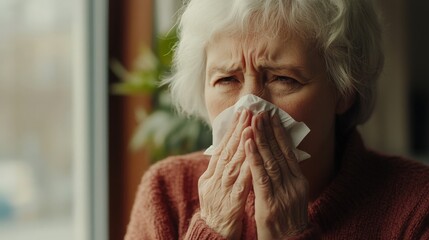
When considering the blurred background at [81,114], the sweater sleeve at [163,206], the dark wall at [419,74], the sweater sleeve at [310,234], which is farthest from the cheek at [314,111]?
the dark wall at [419,74]

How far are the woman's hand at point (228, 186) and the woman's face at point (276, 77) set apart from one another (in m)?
0.10

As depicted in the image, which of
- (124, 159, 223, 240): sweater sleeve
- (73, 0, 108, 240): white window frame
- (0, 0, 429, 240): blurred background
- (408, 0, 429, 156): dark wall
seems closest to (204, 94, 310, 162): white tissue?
(124, 159, 223, 240): sweater sleeve

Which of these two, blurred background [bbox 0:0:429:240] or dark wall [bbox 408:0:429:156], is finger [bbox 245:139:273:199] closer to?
blurred background [bbox 0:0:429:240]

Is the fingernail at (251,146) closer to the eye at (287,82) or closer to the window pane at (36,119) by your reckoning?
the eye at (287,82)

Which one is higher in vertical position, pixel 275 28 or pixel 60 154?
pixel 275 28

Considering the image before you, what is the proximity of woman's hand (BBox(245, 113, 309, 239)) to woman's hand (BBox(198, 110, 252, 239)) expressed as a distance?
3 cm

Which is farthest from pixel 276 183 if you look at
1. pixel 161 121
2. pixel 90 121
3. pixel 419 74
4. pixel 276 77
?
pixel 419 74

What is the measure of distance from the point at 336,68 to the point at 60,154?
1.41m

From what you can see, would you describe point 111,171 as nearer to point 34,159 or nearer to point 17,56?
point 34,159

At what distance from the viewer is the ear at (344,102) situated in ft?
5.51

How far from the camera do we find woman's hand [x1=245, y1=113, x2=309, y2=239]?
148cm

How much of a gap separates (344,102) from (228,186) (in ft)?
1.30

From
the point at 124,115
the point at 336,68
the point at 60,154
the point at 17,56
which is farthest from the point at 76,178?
the point at 336,68

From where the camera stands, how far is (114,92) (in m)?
2.77
